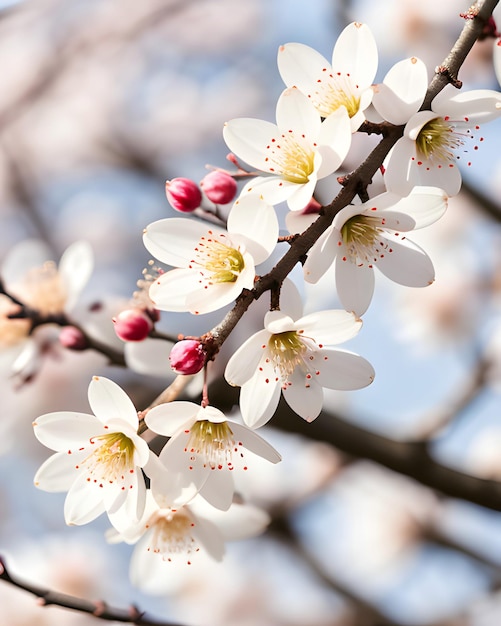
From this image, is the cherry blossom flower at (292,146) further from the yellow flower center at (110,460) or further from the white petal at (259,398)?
the yellow flower center at (110,460)

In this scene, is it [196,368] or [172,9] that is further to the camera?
[172,9]

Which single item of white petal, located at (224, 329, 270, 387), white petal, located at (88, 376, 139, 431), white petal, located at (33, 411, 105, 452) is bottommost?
white petal, located at (33, 411, 105, 452)

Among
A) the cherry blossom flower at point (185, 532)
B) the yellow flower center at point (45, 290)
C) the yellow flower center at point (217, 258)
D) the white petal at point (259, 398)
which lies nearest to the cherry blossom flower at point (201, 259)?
the yellow flower center at point (217, 258)

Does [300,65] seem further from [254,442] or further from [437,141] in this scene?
[254,442]

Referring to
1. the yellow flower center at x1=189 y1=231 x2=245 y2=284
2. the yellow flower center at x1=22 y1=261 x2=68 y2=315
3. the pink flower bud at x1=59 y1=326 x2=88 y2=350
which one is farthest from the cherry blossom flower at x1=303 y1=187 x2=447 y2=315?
the yellow flower center at x1=22 y1=261 x2=68 y2=315

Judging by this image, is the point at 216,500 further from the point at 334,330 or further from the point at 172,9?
the point at 172,9

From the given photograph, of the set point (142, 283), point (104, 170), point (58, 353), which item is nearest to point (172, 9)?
point (104, 170)

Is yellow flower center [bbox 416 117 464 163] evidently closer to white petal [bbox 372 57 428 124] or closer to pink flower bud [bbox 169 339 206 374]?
white petal [bbox 372 57 428 124]
